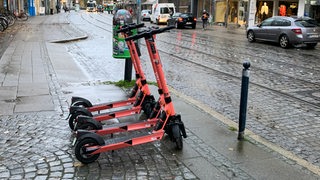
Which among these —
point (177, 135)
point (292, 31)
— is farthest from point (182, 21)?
point (177, 135)

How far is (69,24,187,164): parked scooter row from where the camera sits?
469cm

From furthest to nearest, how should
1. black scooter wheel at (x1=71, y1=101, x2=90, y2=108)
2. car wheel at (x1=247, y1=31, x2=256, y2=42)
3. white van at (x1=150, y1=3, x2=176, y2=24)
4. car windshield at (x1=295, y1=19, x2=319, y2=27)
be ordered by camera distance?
white van at (x1=150, y1=3, x2=176, y2=24) < car wheel at (x1=247, y1=31, x2=256, y2=42) < car windshield at (x1=295, y1=19, x2=319, y2=27) < black scooter wheel at (x1=71, y1=101, x2=90, y2=108)

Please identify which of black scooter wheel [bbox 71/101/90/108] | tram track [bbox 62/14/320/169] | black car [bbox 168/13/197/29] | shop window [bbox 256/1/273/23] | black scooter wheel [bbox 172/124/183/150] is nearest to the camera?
black scooter wheel [bbox 172/124/183/150]

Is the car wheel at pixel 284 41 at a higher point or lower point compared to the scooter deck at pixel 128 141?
higher

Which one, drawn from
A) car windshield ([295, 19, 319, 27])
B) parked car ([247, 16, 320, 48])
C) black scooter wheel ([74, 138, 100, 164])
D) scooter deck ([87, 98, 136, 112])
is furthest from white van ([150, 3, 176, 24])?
black scooter wheel ([74, 138, 100, 164])

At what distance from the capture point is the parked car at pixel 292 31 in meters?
19.0

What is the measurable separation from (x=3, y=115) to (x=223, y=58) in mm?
10076

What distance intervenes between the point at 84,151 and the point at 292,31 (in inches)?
660

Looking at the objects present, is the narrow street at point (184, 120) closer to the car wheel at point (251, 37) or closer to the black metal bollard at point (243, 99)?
the black metal bollard at point (243, 99)

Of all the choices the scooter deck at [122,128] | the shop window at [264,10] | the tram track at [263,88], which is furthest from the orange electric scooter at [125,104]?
the shop window at [264,10]

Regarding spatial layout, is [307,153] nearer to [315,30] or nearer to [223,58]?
[223,58]

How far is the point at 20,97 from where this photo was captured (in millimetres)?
7855

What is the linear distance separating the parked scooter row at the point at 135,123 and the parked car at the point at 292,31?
14.5 m

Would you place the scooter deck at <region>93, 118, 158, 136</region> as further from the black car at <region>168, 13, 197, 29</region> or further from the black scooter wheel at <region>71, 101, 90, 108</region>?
the black car at <region>168, 13, 197, 29</region>
